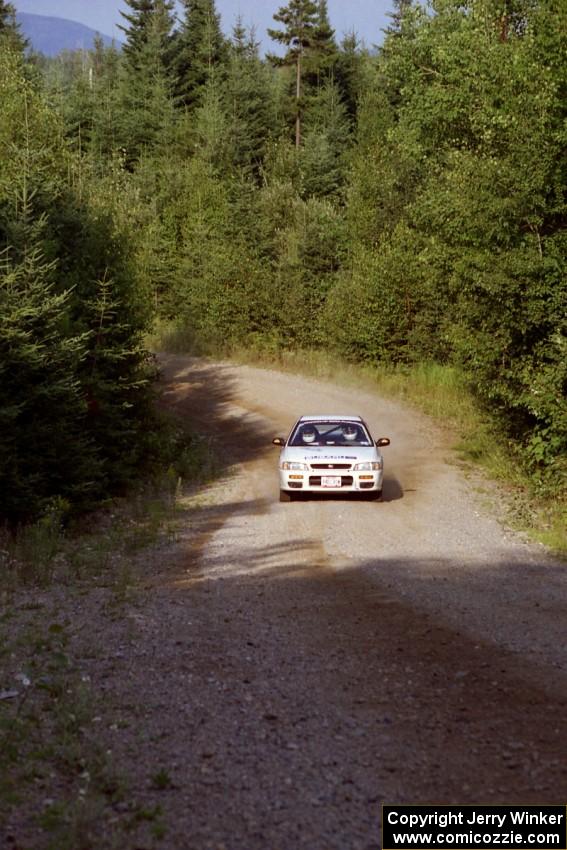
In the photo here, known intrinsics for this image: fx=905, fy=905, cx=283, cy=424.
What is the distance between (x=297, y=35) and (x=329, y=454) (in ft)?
189

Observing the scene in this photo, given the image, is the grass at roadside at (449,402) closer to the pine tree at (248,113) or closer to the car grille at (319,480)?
the car grille at (319,480)

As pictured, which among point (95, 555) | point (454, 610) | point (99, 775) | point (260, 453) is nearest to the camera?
point (99, 775)

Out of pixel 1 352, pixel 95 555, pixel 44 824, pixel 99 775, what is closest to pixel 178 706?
pixel 99 775

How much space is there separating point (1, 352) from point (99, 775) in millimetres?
10725

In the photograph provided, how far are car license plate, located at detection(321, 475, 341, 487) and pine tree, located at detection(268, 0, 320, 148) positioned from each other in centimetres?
4985

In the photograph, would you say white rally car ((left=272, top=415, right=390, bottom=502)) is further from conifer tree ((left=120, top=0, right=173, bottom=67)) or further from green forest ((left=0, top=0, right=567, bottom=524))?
conifer tree ((left=120, top=0, right=173, bottom=67))

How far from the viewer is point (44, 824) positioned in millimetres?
4750

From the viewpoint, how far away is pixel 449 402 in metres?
31.3

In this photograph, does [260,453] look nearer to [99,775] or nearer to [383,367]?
[383,367]

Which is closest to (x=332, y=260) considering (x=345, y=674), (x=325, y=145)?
(x=325, y=145)

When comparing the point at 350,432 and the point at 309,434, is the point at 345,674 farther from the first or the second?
the point at 350,432

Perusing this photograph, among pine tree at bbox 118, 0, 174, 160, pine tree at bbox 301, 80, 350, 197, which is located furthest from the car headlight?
pine tree at bbox 118, 0, 174, 160

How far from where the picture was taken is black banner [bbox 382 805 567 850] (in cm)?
460

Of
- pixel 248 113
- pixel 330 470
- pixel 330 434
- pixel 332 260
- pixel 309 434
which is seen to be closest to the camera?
pixel 330 470
